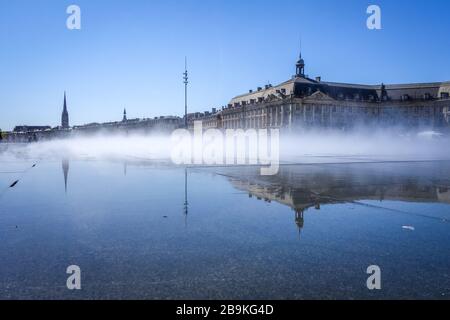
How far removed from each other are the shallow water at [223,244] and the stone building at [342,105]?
80.8 m

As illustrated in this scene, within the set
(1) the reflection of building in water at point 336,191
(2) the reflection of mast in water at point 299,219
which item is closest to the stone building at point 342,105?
(1) the reflection of building in water at point 336,191

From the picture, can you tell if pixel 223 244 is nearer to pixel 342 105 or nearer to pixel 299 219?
pixel 299 219

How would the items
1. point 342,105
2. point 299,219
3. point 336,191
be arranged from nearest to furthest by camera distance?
point 299,219
point 336,191
point 342,105

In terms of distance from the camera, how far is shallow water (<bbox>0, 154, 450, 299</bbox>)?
295 centimetres

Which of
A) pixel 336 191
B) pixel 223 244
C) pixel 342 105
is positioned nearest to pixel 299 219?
pixel 223 244

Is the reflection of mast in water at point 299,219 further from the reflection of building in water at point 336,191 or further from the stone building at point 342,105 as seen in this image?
the stone building at point 342,105

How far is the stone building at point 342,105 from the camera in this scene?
86.9 m

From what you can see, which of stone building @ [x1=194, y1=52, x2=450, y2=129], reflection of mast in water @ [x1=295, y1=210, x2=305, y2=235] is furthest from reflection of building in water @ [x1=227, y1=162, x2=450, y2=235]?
stone building @ [x1=194, y1=52, x2=450, y2=129]

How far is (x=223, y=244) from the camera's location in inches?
160

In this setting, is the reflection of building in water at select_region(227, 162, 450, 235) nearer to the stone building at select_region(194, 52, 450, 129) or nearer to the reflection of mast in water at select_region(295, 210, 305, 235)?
the reflection of mast in water at select_region(295, 210, 305, 235)

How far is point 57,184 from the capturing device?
9.02m

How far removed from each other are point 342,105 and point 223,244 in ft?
311
